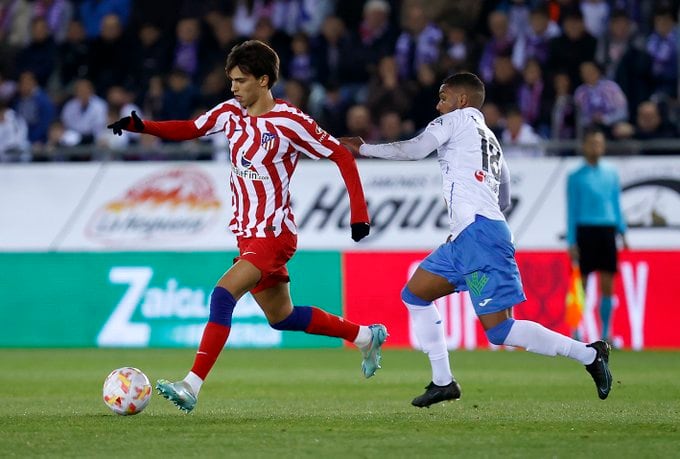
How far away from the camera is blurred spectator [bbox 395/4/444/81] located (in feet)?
59.7

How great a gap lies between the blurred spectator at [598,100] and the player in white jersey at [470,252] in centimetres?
823

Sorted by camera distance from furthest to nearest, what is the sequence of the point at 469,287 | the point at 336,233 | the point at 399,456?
the point at 336,233 → the point at 469,287 → the point at 399,456

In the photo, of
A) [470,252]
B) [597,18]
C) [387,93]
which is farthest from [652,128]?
[470,252]

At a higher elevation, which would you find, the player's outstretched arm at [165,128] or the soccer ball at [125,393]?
the player's outstretched arm at [165,128]

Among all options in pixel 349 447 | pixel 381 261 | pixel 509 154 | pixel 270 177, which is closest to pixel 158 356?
pixel 381 261

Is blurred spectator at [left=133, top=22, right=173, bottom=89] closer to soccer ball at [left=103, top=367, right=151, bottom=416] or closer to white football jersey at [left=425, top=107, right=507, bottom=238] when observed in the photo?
white football jersey at [left=425, top=107, right=507, bottom=238]

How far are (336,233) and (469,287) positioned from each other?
805cm

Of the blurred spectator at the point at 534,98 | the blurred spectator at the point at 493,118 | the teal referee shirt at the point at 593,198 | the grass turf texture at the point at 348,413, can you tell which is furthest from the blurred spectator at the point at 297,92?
the grass turf texture at the point at 348,413

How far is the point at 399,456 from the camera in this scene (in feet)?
20.4

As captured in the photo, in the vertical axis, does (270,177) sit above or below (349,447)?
above

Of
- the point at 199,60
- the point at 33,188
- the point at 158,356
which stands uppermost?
the point at 199,60

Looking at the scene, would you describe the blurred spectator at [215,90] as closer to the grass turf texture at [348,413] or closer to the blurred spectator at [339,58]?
the blurred spectator at [339,58]

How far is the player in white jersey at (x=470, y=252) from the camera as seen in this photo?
817cm

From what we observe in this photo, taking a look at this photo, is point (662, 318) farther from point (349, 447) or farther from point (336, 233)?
point (349, 447)
